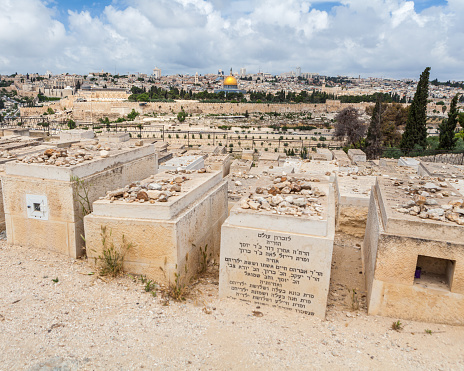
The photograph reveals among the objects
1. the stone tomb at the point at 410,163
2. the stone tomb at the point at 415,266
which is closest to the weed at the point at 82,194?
the stone tomb at the point at 415,266

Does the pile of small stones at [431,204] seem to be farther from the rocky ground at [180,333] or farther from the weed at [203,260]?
the weed at [203,260]

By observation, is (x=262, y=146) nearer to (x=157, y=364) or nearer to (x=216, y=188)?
(x=216, y=188)

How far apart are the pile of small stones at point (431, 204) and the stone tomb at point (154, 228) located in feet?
9.18

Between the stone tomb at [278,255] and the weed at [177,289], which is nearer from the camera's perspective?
the stone tomb at [278,255]

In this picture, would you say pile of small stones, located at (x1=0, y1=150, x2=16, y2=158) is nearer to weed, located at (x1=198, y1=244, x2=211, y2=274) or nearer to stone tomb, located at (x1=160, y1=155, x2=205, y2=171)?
stone tomb, located at (x1=160, y1=155, x2=205, y2=171)

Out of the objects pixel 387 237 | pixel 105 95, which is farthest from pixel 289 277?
pixel 105 95

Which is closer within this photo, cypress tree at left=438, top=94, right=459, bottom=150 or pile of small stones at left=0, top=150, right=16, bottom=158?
pile of small stones at left=0, top=150, right=16, bottom=158

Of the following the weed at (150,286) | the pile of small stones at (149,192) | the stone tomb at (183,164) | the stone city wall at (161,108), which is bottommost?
the weed at (150,286)

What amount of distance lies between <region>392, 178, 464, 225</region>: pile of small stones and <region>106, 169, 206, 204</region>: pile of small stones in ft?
10.1

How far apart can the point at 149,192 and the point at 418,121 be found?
811 inches

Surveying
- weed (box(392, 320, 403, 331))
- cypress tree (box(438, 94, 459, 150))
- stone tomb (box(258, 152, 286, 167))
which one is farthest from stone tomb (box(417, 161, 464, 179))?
cypress tree (box(438, 94, 459, 150))

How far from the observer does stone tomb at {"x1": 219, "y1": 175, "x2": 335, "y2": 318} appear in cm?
432

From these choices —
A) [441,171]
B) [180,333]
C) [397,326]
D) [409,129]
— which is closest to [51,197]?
[180,333]

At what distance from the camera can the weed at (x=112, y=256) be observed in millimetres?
4883
